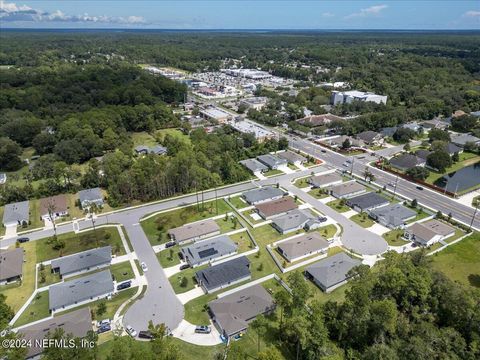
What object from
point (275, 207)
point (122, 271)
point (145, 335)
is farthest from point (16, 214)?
point (275, 207)

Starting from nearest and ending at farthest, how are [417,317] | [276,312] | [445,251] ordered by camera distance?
[417,317] → [276,312] → [445,251]

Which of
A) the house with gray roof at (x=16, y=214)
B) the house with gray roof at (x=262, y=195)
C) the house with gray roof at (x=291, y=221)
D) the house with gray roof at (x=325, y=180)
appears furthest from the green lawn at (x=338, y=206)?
the house with gray roof at (x=16, y=214)

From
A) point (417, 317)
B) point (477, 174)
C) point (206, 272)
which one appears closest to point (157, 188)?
point (206, 272)

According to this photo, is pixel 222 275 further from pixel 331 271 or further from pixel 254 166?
pixel 254 166

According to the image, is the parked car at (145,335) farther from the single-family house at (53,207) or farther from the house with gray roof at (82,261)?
the single-family house at (53,207)

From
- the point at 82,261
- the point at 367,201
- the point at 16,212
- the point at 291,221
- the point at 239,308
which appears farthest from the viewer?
the point at 367,201

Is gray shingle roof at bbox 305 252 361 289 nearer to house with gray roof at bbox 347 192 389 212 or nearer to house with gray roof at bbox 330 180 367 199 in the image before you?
house with gray roof at bbox 347 192 389 212

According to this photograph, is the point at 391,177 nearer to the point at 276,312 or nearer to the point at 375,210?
the point at 375,210
